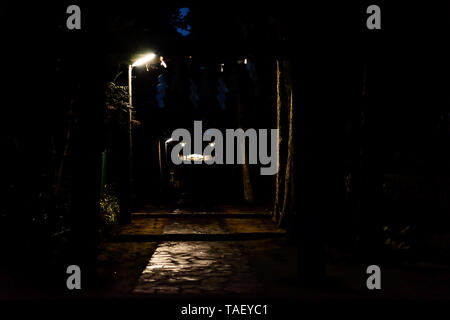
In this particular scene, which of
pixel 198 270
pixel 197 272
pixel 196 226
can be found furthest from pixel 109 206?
pixel 197 272

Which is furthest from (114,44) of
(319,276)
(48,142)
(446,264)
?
(446,264)

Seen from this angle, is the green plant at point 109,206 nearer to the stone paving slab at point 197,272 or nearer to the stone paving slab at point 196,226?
the stone paving slab at point 196,226

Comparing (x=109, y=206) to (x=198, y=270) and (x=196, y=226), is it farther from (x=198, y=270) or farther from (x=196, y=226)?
(x=198, y=270)

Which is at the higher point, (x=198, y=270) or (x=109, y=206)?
(x=109, y=206)

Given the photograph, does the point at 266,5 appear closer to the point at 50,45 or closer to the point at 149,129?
the point at 50,45

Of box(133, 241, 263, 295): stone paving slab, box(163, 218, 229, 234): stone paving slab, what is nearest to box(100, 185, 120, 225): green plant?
box(163, 218, 229, 234): stone paving slab

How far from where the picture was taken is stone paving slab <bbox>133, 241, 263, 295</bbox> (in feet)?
24.2

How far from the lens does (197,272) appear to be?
8758 mm

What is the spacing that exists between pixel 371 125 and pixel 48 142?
20.9ft

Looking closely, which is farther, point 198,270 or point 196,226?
point 196,226

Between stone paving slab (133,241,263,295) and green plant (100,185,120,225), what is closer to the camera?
stone paving slab (133,241,263,295)

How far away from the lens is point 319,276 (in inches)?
301

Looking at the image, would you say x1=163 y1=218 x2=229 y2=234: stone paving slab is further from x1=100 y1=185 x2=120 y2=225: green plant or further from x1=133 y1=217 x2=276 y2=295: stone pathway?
x1=100 y1=185 x2=120 y2=225: green plant

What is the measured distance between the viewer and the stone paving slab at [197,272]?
7379 millimetres
